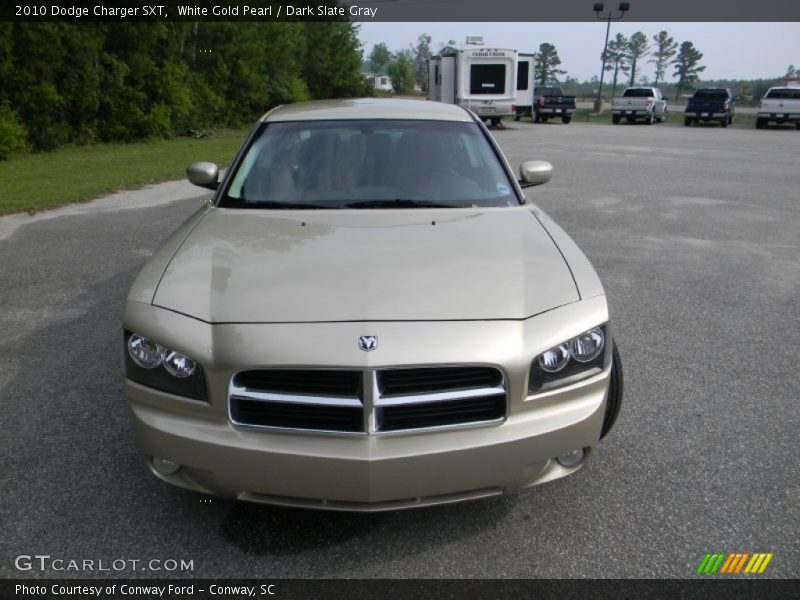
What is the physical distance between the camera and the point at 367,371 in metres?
2.20

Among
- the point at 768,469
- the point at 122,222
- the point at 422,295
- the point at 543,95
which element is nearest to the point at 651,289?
the point at 768,469

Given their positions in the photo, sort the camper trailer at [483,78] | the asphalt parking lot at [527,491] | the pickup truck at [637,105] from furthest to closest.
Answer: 1. the pickup truck at [637,105]
2. the camper trailer at [483,78]
3. the asphalt parking lot at [527,491]

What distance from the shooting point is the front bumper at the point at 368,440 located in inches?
86.8

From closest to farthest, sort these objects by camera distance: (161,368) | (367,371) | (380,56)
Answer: (367,371) < (161,368) < (380,56)

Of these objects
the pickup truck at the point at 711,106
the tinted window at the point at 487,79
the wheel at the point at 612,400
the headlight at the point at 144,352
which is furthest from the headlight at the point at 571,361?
the pickup truck at the point at 711,106

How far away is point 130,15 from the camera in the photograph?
782 inches

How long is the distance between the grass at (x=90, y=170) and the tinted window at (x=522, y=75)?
13.1 meters

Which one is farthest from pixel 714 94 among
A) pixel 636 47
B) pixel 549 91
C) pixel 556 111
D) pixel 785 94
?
pixel 636 47

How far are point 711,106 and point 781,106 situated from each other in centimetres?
299

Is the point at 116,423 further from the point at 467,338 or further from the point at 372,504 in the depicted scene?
the point at 467,338

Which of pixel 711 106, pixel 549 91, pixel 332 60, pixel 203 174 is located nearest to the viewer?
pixel 203 174

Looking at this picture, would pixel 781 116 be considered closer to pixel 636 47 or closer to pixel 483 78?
pixel 483 78

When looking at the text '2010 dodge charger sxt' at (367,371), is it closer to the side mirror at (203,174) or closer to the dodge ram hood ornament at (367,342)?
the dodge ram hood ornament at (367,342)

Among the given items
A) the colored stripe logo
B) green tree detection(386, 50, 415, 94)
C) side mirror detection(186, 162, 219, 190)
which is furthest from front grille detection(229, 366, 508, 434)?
green tree detection(386, 50, 415, 94)
